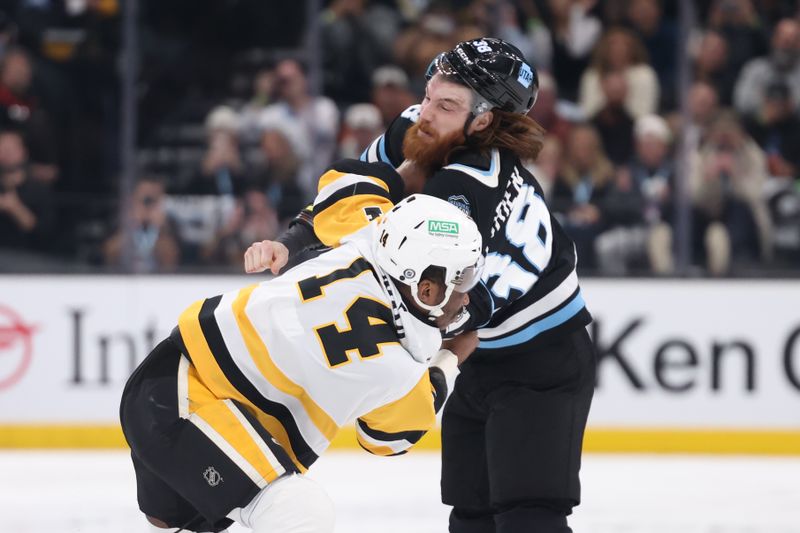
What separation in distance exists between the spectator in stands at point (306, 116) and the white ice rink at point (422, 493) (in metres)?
1.63

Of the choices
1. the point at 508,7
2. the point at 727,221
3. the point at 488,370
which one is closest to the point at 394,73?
the point at 508,7

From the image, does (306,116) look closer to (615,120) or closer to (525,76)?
(615,120)

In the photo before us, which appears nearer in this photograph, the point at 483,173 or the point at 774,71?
the point at 483,173

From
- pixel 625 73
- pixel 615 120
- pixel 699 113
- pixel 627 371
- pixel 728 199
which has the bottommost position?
pixel 627 371

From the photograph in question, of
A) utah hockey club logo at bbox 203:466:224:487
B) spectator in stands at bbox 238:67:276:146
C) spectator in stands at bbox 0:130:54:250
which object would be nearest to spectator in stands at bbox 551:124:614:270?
spectator in stands at bbox 238:67:276:146

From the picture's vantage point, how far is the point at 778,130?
6887 mm

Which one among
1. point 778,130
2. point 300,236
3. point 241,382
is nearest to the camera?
point 241,382

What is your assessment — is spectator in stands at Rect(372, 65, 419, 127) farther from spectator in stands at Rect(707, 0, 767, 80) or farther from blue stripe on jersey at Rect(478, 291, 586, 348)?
blue stripe on jersey at Rect(478, 291, 586, 348)

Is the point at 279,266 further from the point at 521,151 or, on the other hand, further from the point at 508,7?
the point at 508,7

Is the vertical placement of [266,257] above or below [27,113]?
above

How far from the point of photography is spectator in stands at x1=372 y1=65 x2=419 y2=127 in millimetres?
7000

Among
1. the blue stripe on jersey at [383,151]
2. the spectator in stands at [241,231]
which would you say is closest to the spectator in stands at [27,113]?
the spectator in stands at [241,231]

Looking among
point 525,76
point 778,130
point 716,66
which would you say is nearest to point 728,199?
point 778,130

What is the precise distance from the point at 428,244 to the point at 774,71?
506 centimetres
